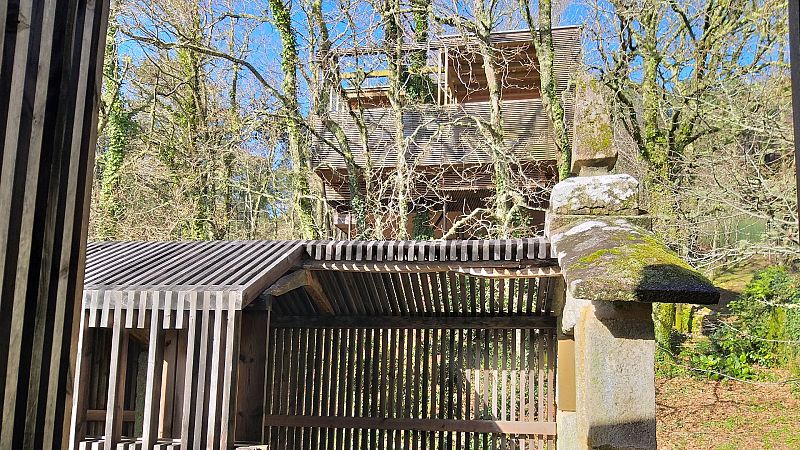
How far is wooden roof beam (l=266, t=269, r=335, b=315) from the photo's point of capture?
661 cm

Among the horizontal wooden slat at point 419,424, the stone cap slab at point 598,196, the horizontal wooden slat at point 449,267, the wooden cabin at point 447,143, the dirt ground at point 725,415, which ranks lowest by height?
the dirt ground at point 725,415

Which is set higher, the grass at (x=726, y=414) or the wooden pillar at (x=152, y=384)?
the wooden pillar at (x=152, y=384)

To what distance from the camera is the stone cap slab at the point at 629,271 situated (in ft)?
9.96

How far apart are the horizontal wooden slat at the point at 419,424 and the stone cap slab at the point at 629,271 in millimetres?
4316

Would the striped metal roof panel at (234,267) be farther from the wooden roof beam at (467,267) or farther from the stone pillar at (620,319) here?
the stone pillar at (620,319)

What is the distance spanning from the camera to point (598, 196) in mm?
4473

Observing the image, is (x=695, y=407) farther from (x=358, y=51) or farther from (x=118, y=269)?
(x=118, y=269)

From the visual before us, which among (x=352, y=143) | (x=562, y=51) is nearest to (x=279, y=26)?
(x=352, y=143)

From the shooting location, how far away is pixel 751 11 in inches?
469

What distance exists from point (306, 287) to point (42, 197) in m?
5.70

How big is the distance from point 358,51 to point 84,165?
11952 millimetres

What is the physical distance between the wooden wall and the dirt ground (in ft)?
39.8

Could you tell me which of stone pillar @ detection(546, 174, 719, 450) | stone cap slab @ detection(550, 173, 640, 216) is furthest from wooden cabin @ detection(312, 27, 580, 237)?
stone pillar @ detection(546, 174, 719, 450)

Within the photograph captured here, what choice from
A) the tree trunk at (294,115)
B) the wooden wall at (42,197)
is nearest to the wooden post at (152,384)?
the wooden wall at (42,197)
